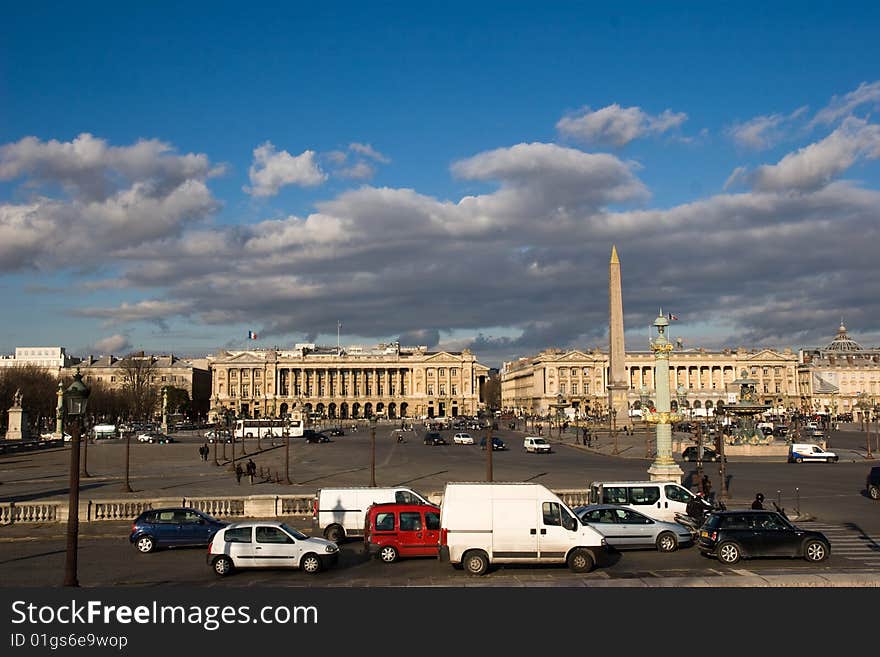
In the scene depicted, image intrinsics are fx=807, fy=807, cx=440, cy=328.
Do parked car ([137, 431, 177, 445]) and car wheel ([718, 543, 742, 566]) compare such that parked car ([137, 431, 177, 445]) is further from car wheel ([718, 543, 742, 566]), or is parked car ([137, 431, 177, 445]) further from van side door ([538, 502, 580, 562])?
car wheel ([718, 543, 742, 566])

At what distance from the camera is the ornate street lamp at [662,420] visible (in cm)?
3384

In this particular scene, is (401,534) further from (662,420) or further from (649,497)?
(662,420)

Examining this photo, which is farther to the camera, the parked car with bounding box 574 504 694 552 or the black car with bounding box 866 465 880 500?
the black car with bounding box 866 465 880 500

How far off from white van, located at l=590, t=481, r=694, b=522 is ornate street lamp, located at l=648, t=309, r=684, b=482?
7034mm

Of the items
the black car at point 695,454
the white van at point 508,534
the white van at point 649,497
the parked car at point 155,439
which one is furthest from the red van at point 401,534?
the parked car at point 155,439

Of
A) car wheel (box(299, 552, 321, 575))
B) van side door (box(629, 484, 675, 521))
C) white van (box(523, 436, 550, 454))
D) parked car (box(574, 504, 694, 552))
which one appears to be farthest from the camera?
white van (box(523, 436, 550, 454))

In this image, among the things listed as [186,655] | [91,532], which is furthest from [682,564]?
[91,532]

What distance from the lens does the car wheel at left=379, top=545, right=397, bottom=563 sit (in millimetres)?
20672

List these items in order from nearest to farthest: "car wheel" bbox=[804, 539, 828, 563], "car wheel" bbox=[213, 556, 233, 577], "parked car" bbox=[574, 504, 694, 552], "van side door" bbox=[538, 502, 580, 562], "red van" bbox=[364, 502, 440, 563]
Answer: "van side door" bbox=[538, 502, 580, 562] < "car wheel" bbox=[213, 556, 233, 577] < "car wheel" bbox=[804, 539, 828, 563] < "red van" bbox=[364, 502, 440, 563] < "parked car" bbox=[574, 504, 694, 552]

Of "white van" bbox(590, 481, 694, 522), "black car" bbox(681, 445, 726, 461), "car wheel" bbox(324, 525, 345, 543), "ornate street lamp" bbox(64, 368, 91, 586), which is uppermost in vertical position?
"ornate street lamp" bbox(64, 368, 91, 586)

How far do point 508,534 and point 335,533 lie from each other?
7.77 metres

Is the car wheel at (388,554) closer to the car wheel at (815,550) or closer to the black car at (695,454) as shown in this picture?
the car wheel at (815,550)

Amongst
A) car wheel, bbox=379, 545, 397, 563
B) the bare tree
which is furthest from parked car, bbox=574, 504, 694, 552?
the bare tree

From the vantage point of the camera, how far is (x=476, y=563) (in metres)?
18.2
